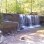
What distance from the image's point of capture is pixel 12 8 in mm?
14492

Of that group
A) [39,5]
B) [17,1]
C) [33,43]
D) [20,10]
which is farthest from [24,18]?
[33,43]

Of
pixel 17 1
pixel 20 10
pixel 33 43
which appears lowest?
pixel 33 43

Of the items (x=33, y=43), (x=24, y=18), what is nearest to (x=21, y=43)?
(x=33, y=43)

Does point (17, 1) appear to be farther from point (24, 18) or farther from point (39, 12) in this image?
point (24, 18)

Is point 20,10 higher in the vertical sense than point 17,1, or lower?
lower

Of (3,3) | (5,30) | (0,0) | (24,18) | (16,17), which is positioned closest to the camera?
(5,30)

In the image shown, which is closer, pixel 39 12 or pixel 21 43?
pixel 21 43

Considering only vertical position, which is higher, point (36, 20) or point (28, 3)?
point (28, 3)

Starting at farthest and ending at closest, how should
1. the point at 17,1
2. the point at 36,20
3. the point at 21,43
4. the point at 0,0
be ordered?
the point at 17,1
the point at 0,0
the point at 36,20
the point at 21,43

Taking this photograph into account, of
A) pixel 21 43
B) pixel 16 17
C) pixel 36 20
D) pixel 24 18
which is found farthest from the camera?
pixel 36 20

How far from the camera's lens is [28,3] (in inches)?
617

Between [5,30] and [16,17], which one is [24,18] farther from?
[5,30]

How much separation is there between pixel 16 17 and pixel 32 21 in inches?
83.2

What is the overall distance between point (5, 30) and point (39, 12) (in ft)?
29.8
